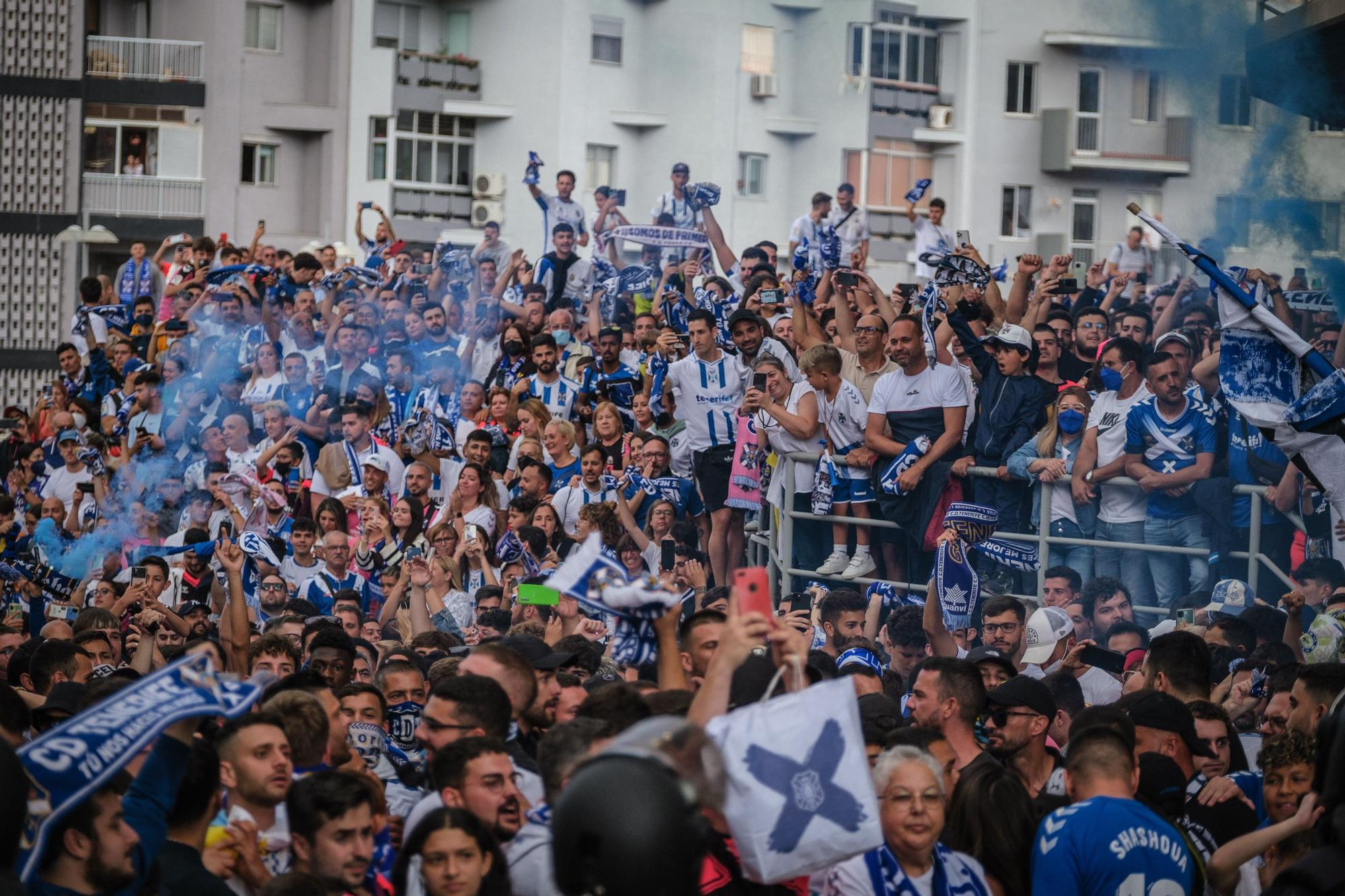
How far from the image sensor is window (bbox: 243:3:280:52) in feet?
126

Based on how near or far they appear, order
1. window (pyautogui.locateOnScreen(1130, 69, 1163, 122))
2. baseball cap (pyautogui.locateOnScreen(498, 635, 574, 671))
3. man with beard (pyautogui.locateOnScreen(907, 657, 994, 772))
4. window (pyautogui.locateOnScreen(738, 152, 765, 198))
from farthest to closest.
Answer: window (pyautogui.locateOnScreen(1130, 69, 1163, 122)) → window (pyautogui.locateOnScreen(738, 152, 765, 198)) → baseball cap (pyautogui.locateOnScreen(498, 635, 574, 671)) → man with beard (pyautogui.locateOnScreen(907, 657, 994, 772))

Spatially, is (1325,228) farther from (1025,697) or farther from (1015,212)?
(1015,212)

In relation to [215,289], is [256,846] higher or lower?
lower

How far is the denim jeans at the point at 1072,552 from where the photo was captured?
10.5m

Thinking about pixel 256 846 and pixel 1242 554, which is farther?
pixel 1242 554

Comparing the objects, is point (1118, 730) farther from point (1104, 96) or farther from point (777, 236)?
point (1104, 96)

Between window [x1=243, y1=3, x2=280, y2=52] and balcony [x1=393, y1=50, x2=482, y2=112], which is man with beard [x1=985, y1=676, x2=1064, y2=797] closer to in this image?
balcony [x1=393, y1=50, x2=482, y2=112]

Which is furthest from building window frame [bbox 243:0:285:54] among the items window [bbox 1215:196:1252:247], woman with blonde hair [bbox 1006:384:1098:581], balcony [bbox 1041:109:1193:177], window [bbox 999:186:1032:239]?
woman with blonde hair [bbox 1006:384:1098:581]

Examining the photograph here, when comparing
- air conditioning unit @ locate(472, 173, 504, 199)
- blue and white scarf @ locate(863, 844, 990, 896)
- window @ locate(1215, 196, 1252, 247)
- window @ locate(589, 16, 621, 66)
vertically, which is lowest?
blue and white scarf @ locate(863, 844, 990, 896)

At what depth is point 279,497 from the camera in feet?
52.6

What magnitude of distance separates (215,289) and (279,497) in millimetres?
5420

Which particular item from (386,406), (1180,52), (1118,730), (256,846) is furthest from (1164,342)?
(386,406)

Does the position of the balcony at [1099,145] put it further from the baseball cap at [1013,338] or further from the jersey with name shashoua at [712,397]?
the baseball cap at [1013,338]

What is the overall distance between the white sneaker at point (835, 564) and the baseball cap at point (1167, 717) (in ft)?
16.7
